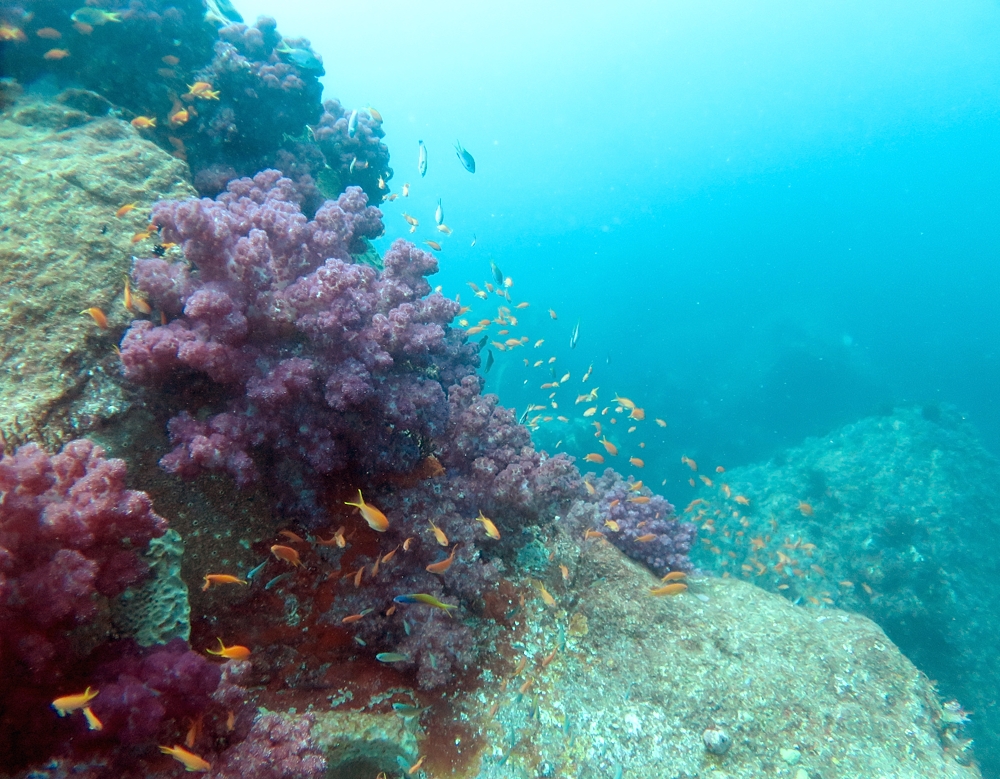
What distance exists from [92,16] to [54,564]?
894cm

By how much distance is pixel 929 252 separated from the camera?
64.2m

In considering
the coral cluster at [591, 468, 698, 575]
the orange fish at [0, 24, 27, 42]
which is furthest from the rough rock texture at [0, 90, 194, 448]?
the coral cluster at [591, 468, 698, 575]

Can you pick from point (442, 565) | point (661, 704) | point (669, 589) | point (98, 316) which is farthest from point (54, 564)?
point (669, 589)

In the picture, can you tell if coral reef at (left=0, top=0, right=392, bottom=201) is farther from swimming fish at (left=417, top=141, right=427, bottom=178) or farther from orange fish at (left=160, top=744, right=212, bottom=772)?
orange fish at (left=160, top=744, right=212, bottom=772)

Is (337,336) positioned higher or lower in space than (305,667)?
higher

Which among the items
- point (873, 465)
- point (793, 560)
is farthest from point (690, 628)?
point (873, 465)

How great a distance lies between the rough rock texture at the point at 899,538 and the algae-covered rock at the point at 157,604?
11.6 meters

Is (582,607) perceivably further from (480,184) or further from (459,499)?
(480,184)

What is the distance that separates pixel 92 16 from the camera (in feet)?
22.3

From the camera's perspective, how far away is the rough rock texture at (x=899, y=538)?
45.7 feet

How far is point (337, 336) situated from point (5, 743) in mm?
2864

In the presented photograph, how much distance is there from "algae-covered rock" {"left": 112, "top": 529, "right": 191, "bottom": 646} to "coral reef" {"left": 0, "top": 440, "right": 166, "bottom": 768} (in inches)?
4.4

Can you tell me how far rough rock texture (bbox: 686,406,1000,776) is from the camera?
1394 centimetres

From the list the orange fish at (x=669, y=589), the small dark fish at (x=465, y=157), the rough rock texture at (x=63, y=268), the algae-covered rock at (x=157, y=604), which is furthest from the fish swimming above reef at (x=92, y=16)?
the orange fish at (x=669, y=589)
